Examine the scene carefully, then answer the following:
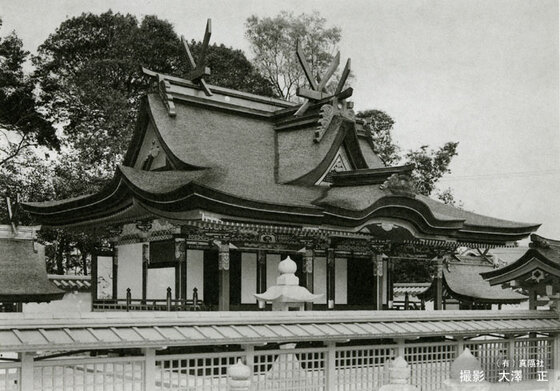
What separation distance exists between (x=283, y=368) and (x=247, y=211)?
3.91m

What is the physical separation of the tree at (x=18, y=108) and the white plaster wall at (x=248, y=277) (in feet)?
40.7

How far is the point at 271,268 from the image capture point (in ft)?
56.3

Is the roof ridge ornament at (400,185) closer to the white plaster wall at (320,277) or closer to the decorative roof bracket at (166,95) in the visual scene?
the white plaster wall at (320,277)

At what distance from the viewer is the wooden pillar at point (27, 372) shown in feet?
27.7

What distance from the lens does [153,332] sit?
Result: 959 centimetres

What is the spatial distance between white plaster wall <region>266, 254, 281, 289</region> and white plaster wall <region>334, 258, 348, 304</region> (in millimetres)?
1899

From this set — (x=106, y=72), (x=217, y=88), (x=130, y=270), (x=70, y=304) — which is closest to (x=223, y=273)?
(x=130, y=270)

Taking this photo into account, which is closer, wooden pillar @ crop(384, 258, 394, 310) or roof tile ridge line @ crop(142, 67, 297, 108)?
roof tile ridge line @ crop(142, 67, 297, 108)

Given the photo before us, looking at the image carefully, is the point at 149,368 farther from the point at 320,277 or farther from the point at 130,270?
the point at 320,277

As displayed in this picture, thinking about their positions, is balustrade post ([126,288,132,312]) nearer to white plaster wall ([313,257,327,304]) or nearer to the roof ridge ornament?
white plaster wall ([313,257,327,304])

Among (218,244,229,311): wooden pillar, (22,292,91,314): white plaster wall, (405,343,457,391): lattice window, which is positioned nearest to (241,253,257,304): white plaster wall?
(218,244,229,311): wooden pillar

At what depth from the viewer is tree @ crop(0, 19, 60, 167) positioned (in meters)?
24.8

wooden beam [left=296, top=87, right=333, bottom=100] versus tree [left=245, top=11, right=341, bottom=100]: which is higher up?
tree [left=245, top=11, right=341, bottom=100]

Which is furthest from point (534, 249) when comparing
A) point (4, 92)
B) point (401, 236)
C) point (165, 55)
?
point (165, 55)
